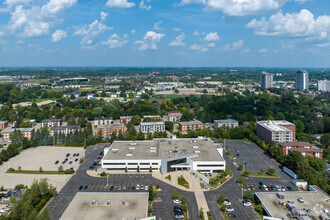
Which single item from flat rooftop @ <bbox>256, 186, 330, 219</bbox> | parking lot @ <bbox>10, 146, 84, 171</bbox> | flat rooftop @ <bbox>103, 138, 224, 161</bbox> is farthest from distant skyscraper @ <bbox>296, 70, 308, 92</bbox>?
parking lot @ <bbox>10, 146, 84, 171</bbox>

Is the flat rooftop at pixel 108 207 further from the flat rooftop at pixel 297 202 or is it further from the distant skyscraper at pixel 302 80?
A: the distant skyscraper at pixel 302 80

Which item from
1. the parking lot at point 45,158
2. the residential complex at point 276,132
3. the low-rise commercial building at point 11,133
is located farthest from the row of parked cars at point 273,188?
the low-rise commercial building at point 11,133

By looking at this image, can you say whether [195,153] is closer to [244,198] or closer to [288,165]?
[244,198]

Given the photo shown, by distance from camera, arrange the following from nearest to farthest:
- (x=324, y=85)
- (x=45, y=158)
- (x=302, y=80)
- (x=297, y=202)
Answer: (x=297, y=202) < (x=45, y=158) < (x=324, y=85) < (x=302, y=80)

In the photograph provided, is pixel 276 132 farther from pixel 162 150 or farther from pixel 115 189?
pixel 115 189

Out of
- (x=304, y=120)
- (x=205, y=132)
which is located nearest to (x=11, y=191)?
(x=205, y=132)

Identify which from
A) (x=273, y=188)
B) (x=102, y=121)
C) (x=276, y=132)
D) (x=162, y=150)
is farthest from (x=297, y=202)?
(x=102, y=121)
